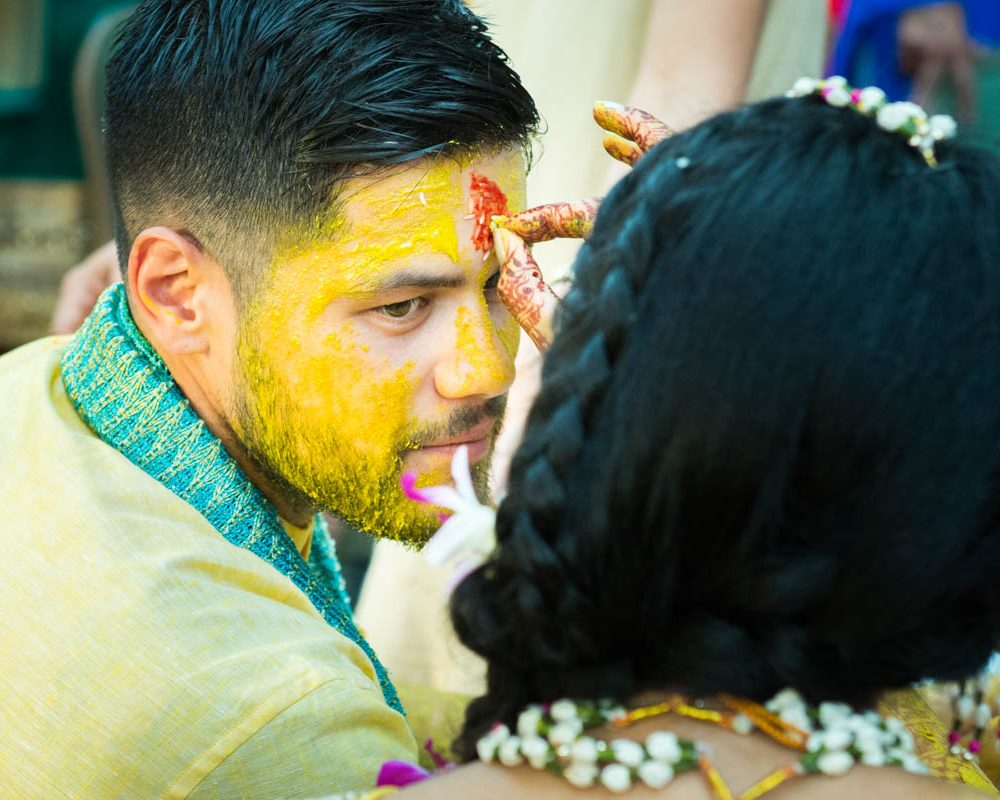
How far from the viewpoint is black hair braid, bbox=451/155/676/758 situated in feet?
3.36

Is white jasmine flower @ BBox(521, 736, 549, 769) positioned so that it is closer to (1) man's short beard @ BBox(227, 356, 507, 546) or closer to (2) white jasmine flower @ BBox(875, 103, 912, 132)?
(2) white jasmine flower @ BBox(875, 103, 912, 132)

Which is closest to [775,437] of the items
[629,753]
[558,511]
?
[558,511]

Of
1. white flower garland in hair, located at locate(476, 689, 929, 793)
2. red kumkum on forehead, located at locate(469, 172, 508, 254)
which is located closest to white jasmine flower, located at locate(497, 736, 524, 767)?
white flower garland in hair, located at locate(476, 689, 929, 793)

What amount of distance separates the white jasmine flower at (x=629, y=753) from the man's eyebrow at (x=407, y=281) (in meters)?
0.91

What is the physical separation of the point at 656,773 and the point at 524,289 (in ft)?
2.77

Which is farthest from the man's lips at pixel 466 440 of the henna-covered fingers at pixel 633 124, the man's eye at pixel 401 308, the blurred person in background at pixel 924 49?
the blurred person in background at pixel 924 49

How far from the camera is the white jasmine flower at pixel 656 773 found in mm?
1021

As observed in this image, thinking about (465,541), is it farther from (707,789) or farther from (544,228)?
(544,228)

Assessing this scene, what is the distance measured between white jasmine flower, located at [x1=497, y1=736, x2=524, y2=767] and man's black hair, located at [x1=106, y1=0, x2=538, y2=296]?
3.10 ft

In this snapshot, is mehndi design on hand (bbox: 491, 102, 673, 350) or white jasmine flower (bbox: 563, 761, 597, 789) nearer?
white jasmine flower (bbox: 563, 761, 597, 789)

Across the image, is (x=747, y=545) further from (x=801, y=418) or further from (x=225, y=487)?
(x=225, y=487)

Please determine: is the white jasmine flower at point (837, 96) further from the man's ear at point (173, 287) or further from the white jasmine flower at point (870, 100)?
the man's ear at point (173, 287)

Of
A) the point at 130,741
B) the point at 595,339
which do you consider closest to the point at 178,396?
the point at 130,741

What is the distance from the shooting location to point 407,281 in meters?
1.80
